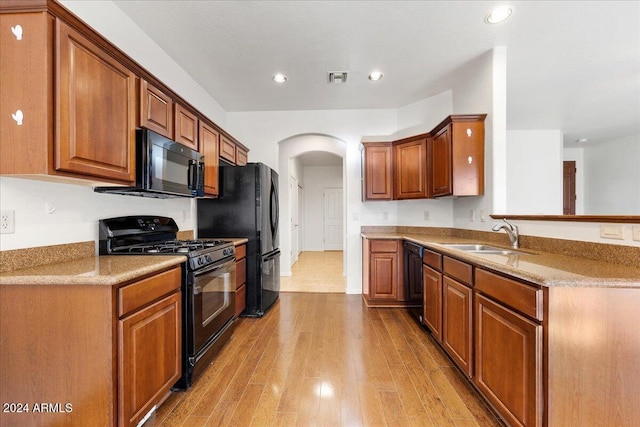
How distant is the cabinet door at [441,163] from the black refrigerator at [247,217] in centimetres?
195

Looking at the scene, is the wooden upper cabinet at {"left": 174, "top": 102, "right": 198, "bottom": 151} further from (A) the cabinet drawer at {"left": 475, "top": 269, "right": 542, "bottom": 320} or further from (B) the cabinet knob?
(A) the cabinet drawer at {"left": 475, "top": 269, "right": 542, "bottom": 320}

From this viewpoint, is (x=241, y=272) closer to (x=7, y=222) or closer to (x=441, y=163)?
(x=7, y=222)

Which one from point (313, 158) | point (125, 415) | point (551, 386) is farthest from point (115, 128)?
point (313, 158)

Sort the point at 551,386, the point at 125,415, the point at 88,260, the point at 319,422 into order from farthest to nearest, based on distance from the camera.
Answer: the point at 88,260 → the point at 319,422 → the point at 125,415 → the point at 551,386

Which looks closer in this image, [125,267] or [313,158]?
[125,267]

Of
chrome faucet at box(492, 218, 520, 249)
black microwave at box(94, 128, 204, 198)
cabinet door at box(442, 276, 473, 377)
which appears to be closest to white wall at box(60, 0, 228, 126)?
black microwave at box(94, 128, 204, 198)

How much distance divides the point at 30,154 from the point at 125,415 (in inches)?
50.1

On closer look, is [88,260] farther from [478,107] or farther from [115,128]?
[478,107]

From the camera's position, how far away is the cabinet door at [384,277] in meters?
3.28

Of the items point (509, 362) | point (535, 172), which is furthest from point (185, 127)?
point (535, 172)

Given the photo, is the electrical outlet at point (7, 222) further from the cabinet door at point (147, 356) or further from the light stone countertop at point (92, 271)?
the cabinet door at point (147, 356)

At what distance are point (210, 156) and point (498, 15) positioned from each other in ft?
9.18

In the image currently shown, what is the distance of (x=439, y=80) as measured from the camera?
3164 mm

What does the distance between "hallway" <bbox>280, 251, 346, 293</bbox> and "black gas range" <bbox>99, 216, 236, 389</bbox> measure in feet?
6.04
